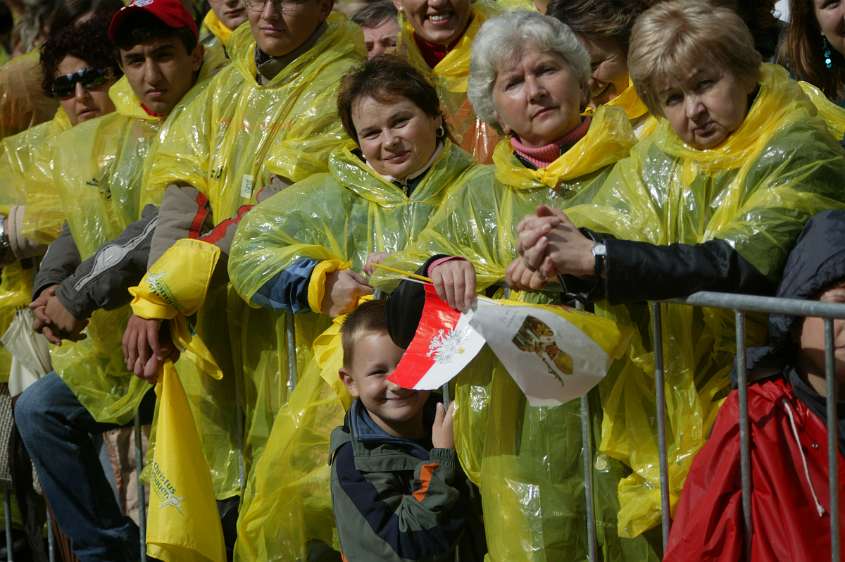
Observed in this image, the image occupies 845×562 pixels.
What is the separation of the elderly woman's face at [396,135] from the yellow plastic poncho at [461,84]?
76 cm

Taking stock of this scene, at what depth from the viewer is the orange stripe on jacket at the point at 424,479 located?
4070mm

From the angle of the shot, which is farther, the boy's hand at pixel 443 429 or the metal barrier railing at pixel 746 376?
the boy's hand at pixel 443 429

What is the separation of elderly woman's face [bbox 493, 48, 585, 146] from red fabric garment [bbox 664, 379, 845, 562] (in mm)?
1004

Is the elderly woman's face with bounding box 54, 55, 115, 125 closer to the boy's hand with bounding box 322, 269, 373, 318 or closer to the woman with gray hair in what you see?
the boy's hand with bounding box 322, 269, 373, 318

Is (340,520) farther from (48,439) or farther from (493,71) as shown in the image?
(48,439)

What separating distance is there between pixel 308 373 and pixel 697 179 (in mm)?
1512

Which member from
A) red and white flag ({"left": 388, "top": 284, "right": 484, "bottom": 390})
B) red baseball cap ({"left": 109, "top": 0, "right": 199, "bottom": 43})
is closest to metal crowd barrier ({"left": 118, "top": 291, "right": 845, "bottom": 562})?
red and white flag ({"left": 388, "top": 284, "right": 484, "bottom": 390})

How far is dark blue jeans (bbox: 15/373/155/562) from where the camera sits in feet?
18.7

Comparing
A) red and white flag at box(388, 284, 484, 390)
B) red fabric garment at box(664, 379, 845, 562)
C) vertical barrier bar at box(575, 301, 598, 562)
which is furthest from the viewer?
vertical barrier bar at box(575, 301, 598, 562)

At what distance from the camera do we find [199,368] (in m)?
5.29

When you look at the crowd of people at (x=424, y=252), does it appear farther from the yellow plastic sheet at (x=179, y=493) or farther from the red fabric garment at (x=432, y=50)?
the yellow plastic sheet at (x=179, y=493)

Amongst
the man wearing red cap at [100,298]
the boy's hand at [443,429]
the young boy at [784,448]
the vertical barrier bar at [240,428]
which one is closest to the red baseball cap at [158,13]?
the man wearing red cap at [100,298]

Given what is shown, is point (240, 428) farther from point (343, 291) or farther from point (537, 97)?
point (537, 97)

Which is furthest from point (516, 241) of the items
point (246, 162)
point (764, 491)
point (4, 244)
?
point (4, 244)
